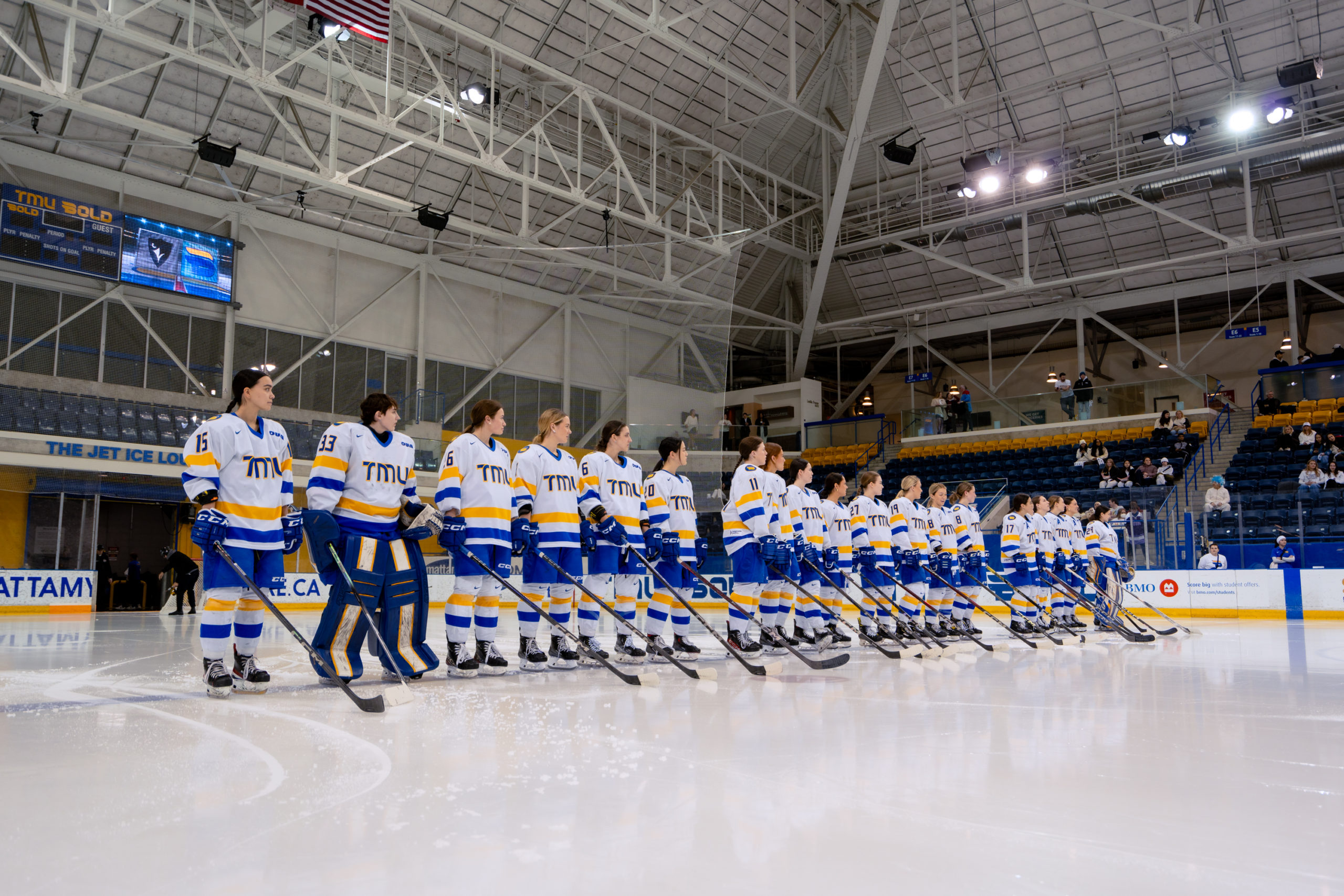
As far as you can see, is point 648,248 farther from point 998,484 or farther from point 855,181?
point 855,181

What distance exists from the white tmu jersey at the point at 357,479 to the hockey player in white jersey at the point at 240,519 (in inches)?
6.6

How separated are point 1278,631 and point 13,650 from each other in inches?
491

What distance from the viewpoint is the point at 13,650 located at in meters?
7.04

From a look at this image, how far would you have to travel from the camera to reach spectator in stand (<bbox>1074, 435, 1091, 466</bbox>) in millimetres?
20234

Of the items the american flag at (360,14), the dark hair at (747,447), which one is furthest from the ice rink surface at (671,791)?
the american flag at (360,14)

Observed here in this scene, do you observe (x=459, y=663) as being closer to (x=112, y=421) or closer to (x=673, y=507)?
(x=673, y=507)

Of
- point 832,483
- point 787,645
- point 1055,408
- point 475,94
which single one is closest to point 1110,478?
point 1055,408

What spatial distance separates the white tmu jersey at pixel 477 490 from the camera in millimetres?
5246

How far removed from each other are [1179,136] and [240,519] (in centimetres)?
1815

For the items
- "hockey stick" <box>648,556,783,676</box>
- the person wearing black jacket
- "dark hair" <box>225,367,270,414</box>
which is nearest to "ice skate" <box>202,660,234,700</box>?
"dark hair" <box>225,367,270,414</box>

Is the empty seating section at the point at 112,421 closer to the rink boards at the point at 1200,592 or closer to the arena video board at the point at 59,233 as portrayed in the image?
the rink boards at the point at 1200,592

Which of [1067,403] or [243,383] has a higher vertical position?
[1067,403]

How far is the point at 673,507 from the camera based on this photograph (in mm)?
6793

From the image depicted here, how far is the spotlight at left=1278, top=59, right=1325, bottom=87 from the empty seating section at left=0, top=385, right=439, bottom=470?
49.1ft
